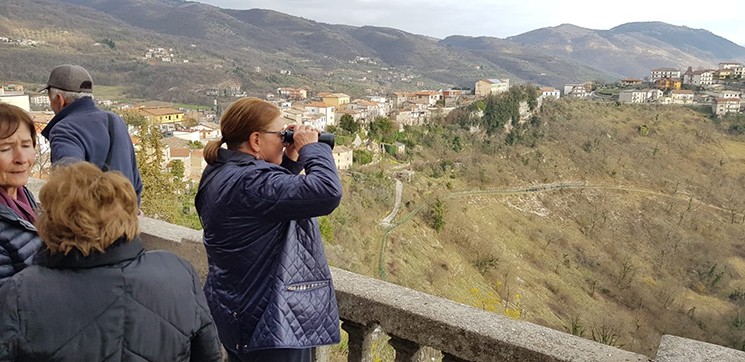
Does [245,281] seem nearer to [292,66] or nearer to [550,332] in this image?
[550,332]

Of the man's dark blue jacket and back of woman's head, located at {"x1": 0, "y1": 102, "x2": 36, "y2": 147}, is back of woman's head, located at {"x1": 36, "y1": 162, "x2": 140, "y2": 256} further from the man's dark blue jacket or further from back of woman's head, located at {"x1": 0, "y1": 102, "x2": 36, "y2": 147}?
the man's dark blue jacket

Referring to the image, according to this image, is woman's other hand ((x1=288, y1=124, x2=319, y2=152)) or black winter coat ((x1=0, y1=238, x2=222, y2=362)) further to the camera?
woman's other hand ((x1=288, y1=124, x2=319, y2=152))

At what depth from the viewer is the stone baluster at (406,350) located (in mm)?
1912

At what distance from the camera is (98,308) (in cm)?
116

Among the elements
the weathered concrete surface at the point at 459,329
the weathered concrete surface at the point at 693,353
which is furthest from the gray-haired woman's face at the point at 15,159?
the weathered concrete surface at the point at 693,353

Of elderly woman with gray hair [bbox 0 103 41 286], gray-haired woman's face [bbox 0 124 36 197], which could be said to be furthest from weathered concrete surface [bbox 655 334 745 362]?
gray-haired woman's face [bbox 0 124 36 197]

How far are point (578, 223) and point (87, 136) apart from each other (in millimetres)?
38807

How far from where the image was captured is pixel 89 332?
1.17m

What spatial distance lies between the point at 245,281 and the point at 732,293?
3417 centimetres

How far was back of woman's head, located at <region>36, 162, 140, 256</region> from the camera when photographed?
3.76 feet

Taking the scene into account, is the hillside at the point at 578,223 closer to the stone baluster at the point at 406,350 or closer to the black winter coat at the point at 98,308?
the stone baluster at the point at 406,350

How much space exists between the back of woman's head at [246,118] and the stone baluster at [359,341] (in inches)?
33.9

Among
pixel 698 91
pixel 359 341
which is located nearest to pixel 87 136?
pixel 359 341

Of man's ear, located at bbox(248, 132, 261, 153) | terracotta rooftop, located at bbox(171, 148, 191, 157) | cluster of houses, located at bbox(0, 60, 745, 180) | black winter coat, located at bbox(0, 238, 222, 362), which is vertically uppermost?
man's ear, located at bbox(248, 132, 261, 153)
